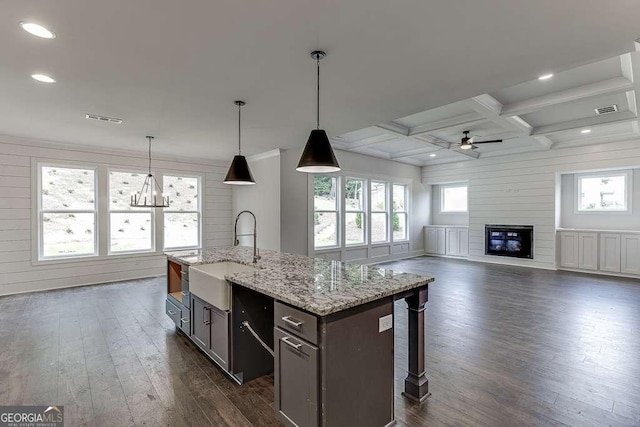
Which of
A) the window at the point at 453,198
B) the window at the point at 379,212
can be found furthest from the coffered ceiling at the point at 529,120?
the window at the point at 453,198

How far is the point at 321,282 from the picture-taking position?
216cm

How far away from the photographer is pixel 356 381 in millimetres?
1790

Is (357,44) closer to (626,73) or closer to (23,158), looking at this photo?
(626,73)

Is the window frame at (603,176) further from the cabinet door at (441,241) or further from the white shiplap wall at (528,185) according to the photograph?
the cabinet door at (441,241)

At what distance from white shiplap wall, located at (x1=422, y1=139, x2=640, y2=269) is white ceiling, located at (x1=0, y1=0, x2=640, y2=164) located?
4118mm

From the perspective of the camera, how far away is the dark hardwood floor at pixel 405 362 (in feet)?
7.04

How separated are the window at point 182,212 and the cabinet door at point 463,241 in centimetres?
718

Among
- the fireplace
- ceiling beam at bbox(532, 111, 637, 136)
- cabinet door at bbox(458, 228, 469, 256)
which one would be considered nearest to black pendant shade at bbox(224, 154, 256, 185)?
ceiling beam at bbox(532, 111, 637, 136)

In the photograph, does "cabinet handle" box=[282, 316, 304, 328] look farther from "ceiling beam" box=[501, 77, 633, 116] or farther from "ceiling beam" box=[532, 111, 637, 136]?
"ceiling beam" box=[532, 111, 637, 136]

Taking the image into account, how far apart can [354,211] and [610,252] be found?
18.2ft

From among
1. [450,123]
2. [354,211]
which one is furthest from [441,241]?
[450,123]

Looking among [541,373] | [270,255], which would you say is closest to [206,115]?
[270,255]

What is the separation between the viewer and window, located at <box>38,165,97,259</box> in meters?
5.41

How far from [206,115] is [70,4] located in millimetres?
2179
